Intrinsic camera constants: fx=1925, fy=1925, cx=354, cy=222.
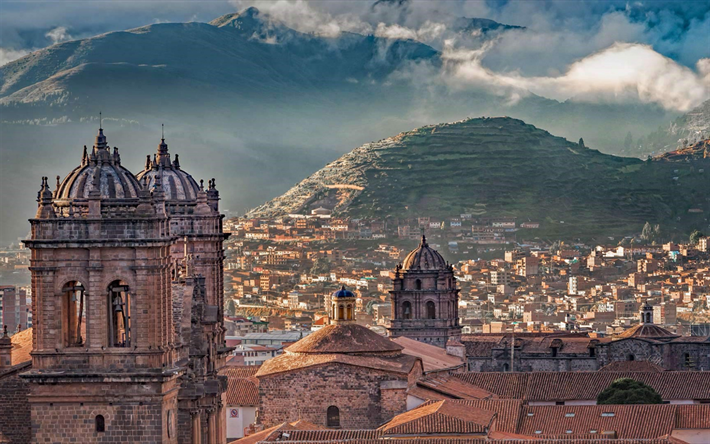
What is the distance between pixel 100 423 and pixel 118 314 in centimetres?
195

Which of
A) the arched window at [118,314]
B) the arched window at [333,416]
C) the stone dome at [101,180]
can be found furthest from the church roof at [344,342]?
the arched window at [118,314]

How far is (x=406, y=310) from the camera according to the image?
10775cm

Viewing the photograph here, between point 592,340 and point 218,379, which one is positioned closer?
point 218,379

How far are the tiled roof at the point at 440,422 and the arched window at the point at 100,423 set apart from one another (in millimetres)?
20778

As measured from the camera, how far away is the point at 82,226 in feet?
110

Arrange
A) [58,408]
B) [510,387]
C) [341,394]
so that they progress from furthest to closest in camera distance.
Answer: [510,387] → [341,394] → [58,408]

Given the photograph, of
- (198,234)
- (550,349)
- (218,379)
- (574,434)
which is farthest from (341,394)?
(550,349)

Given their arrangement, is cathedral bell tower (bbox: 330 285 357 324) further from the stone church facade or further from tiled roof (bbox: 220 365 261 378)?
the stone church facade

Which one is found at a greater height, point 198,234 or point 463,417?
point 198,234

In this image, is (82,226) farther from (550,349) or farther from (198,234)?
(550,349)

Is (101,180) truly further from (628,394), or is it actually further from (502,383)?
(502,383)

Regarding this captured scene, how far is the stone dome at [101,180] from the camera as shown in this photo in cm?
3428

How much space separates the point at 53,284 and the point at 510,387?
4869cm

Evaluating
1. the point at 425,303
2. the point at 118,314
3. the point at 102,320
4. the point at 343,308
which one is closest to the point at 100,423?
the point at 102,320
